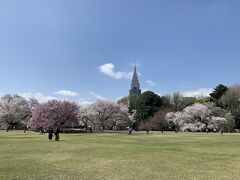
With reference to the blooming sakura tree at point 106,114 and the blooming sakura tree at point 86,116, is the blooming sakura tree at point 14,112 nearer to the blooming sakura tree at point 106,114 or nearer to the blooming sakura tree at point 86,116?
the blooming sakura tree at point 86,116

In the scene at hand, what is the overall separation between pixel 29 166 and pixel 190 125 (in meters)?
93.3

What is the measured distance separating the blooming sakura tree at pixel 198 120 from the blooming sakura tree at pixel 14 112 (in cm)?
4518

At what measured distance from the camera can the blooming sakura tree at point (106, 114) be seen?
110 m

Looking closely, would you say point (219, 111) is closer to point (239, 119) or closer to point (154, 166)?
point (239, 119)

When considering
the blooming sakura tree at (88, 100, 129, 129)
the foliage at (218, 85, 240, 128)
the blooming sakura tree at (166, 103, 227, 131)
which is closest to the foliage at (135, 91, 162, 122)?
the blooming sakura tree at (166, 103, 227, 131)

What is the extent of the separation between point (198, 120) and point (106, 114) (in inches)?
1078

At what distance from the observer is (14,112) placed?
109 m

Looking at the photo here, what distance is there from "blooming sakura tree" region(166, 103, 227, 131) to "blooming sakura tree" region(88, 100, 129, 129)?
16.7m

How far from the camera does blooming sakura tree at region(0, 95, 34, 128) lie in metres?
109

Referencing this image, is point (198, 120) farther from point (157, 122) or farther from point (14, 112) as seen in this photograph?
point (14, 112)

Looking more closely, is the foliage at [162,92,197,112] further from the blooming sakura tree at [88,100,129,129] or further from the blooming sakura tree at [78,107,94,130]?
the blooming sakura tree at [78,107,94,130]

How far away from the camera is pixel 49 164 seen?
21719mm

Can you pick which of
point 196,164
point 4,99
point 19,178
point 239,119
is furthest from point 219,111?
point 19,178

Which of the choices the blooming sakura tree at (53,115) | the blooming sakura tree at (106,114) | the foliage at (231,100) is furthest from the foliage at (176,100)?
the blooming sakura tree at (53,115)
